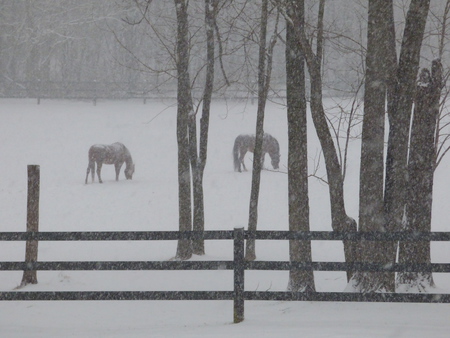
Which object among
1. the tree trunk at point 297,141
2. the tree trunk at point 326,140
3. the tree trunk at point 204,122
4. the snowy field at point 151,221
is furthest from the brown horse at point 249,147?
the tree trunk at point 297,141

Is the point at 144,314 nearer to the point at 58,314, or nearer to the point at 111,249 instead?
the point at 58,314

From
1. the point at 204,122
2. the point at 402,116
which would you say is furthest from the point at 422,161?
the point at 204,122

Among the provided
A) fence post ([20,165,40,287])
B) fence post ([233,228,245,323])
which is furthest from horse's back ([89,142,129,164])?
fence post ([233,228,245,323])

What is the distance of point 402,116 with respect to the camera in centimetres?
852

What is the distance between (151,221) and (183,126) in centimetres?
676

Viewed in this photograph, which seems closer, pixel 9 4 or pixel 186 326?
pixel 186 326

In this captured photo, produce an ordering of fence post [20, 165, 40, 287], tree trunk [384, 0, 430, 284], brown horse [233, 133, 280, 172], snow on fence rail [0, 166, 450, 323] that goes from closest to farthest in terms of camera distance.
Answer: snow on fence rail [0, 166, 450, 323]
tree trunk [384, 0, 430, 284]
fence post [20, 165, 40, 287]
brown horse [233, 133, 280, 172]

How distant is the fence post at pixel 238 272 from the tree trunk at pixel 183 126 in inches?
245

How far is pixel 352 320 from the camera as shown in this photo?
7.60 metres

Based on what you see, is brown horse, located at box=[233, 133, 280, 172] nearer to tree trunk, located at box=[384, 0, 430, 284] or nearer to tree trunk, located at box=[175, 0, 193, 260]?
tree trunk, located at box=[175, 0, 193, 260]

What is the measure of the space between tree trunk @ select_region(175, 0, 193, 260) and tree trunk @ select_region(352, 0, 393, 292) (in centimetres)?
Answer: 587

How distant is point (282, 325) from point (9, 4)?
47.9 m

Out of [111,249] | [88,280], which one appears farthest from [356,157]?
[88,280]

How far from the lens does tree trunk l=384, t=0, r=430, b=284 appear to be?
8.45 metres
